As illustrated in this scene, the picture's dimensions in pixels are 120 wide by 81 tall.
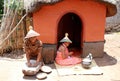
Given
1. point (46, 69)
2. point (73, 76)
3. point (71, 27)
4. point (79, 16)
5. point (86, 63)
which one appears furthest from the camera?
point (71, 27)

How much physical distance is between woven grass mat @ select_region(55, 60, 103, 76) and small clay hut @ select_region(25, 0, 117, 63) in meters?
0.59

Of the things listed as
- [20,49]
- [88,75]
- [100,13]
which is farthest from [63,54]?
[20,49]

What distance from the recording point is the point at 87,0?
804 cm

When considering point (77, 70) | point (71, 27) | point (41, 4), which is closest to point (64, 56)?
point (77, 70)

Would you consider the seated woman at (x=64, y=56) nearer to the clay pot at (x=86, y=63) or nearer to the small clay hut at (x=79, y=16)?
the small clay hut at (x=79, y=16)

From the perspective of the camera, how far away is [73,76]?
7270 millimetres

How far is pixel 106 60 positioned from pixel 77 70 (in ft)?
3.94

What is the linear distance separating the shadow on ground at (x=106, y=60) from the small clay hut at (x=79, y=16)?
0.50ft

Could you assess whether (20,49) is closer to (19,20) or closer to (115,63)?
(19,20)

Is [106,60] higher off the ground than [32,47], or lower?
lower

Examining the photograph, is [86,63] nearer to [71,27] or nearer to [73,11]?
[73,11]

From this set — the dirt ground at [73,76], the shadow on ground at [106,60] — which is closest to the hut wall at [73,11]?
the shadow on ground at [106,60]

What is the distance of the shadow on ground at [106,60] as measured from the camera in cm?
809

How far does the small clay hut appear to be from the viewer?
26.2 ft
